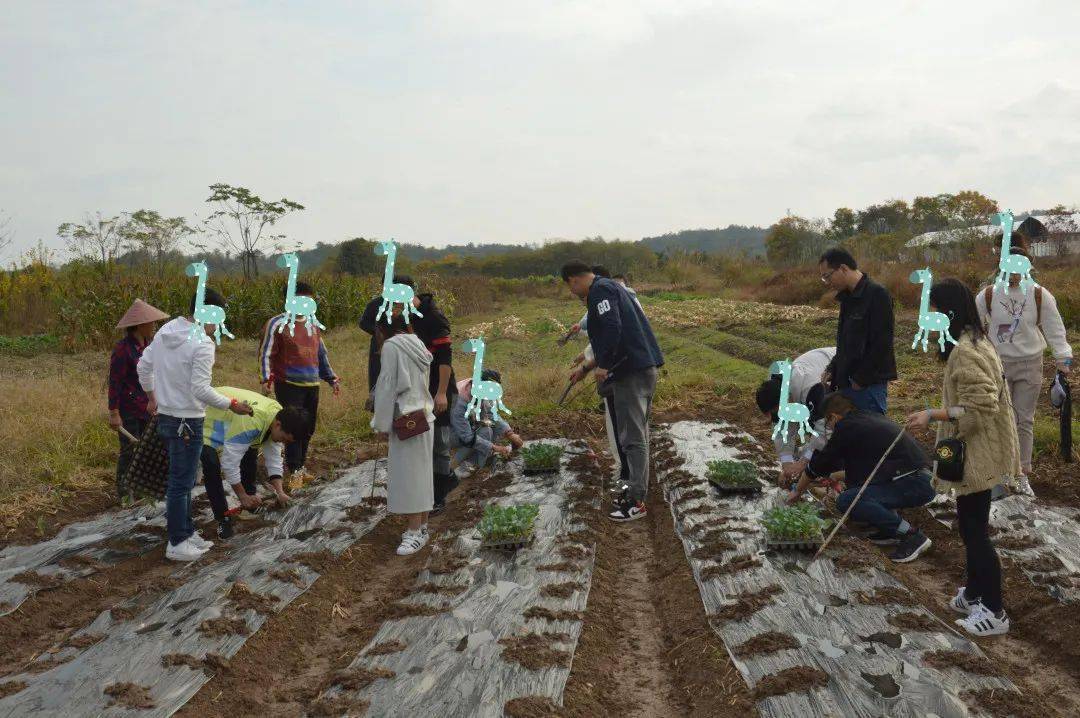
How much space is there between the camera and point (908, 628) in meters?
3.55

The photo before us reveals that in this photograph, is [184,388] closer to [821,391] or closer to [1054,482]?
[821,391]

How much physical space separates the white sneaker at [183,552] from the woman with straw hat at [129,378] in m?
0.82

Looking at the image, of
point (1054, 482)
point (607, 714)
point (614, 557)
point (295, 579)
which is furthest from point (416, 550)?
point (1054, 482)

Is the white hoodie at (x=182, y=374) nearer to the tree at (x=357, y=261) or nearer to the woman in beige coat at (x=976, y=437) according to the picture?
the woman in beige coat at (x=976, y=437)

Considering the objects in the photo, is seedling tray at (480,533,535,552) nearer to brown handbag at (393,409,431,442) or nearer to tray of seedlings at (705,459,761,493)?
brown handbag at (393,409,431,442)

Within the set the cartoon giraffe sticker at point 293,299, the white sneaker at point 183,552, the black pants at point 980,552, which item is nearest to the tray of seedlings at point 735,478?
the black pants at point 980,552

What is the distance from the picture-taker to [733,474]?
5.82 m

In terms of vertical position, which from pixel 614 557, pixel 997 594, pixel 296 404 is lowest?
pixel 614 557

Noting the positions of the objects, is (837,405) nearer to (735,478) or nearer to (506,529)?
(735,478)

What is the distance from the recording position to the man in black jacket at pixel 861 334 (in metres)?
5.00

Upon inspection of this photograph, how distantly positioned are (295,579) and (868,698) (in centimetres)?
301

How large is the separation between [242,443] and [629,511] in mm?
2717

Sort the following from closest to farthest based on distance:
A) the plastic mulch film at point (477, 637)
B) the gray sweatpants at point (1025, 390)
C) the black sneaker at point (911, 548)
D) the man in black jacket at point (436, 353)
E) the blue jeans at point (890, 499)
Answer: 1. the plastic mulch film at point (477, 637)
2. the black sneaker at point (911, 548)
3. the blue jeans at point (890, 499)
4. the gray sweatpants at point (1025, 390)
5. the man in black jacket at point (436, 353)

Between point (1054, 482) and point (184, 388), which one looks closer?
point (184, 388)
